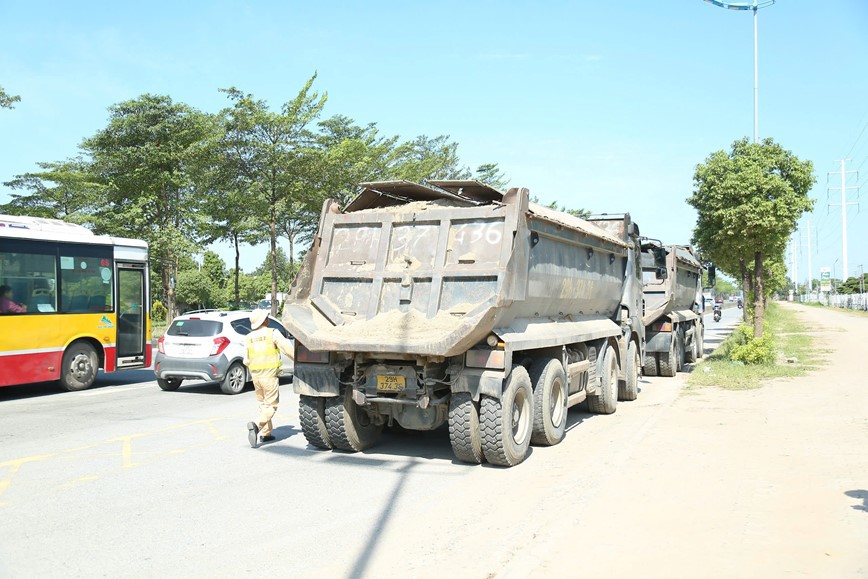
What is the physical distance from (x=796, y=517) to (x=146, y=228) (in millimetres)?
28485

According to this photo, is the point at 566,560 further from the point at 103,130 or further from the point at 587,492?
the point at 103,130

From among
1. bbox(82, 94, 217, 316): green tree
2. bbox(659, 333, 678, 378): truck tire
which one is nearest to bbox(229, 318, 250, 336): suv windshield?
bbox(659, 333, 678, 378): truck tire

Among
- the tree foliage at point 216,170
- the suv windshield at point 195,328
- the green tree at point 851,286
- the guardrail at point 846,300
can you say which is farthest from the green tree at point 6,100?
the green tree at point 851,286

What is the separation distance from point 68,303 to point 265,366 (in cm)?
715

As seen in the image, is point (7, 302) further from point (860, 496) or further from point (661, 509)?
point (860, 496)

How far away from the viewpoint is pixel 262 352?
9.09 meters

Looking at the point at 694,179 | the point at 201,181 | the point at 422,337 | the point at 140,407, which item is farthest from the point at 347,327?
the point at 201,181

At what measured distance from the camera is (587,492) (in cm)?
653

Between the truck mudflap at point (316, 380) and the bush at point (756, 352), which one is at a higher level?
the truck mudflap at point (316, 380)

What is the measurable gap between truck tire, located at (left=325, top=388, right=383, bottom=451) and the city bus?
26.1 ft

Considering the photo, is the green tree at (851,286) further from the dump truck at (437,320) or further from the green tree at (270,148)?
the dump truck at (437,320)

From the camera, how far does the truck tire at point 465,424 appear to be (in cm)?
739

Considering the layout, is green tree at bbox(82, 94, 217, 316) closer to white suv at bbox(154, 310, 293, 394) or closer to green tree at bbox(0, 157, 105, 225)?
green tree at bbox(0, 157, 105, 225)

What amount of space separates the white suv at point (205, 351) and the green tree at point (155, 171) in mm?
15659
